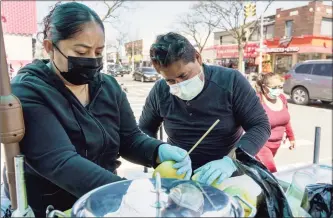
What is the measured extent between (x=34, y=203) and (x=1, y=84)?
1.42 feet

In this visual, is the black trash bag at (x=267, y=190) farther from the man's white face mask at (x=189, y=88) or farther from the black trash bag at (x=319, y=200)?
the man's white face mask at (x=189, y=88)

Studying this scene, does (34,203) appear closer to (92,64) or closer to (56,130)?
(56,130)

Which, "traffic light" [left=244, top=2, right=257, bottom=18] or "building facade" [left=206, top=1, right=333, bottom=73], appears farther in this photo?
"traffic light" [left=244, top=2, right=257, bottom=18]

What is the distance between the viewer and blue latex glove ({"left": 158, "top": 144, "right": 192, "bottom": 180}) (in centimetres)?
97

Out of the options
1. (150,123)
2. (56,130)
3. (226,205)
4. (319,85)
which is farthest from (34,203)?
(319,85)

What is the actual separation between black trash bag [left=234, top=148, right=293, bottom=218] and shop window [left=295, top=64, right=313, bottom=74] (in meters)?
7.83

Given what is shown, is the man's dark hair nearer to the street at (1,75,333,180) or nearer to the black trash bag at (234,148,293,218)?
the street at (1,75,333,180)

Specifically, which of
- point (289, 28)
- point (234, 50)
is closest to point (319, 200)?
point (289, 28)

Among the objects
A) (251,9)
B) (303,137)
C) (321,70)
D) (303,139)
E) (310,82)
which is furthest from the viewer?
(251,9)

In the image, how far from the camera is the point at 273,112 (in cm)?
296

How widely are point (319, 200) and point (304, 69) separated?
26.9 ft

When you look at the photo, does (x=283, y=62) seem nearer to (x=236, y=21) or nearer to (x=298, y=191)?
(x=298, y=191)

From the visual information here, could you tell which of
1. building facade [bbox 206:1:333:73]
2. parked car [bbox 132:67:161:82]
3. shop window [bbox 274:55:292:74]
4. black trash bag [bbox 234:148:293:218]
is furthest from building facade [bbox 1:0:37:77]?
black trash bag [bbox 234:148:293:218]

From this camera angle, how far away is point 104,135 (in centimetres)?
105
